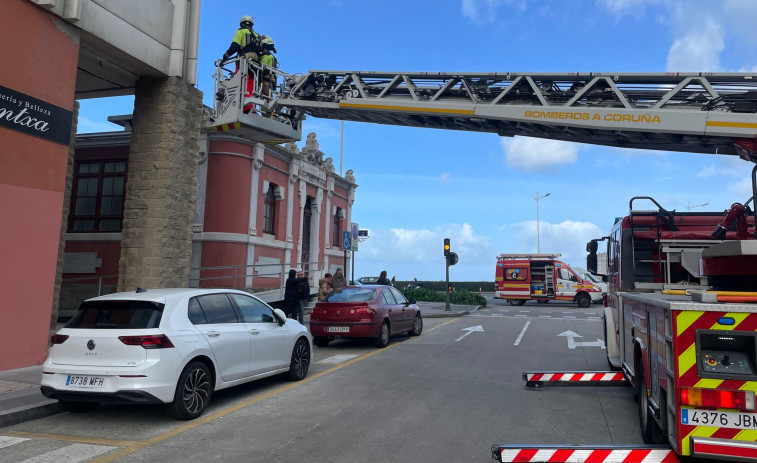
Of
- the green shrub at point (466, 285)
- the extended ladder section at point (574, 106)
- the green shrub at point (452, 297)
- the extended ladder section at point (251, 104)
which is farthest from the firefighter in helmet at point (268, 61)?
the green shrub at point (466, 285)

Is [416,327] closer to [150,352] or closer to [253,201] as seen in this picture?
[253,201]

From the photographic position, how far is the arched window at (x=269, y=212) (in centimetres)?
1989

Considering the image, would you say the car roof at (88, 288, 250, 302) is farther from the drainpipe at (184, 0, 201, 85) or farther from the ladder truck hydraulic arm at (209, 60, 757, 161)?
the drainpipe at (184, 0, 201, 85)

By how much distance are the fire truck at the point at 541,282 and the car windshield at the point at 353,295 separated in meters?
21.1

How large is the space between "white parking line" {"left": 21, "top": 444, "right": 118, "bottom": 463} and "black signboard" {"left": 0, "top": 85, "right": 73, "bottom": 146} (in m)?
5.75

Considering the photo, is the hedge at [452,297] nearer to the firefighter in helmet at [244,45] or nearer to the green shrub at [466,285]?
the firefighter in helmet at [244,45]

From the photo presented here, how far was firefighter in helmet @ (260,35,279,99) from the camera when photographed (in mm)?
11688

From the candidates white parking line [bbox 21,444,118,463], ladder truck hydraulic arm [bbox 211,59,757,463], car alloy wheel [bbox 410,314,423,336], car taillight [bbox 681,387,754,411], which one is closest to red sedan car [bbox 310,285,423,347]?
car alloy wheel [bbox 410,314,423,336]

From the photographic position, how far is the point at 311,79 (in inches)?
433

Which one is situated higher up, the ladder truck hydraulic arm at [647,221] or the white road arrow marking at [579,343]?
the ladder truck hydraulic arm at [647,221]

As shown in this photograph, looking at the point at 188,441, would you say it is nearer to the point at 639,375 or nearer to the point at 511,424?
the point at 511,424

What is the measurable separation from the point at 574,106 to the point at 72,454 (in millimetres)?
7996

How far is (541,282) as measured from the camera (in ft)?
105

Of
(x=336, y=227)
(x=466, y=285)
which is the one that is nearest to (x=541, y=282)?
(x=336, y=227)
